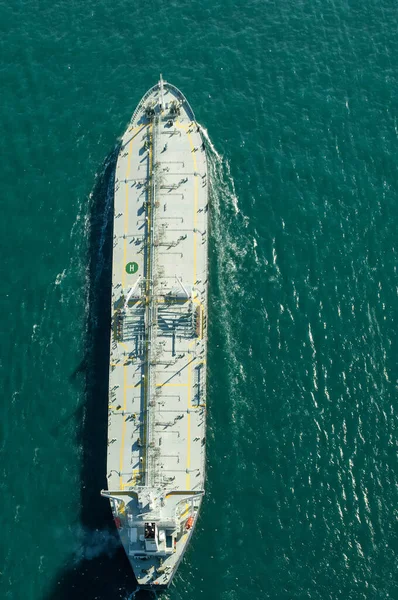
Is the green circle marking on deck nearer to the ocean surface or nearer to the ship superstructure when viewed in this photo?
the ship superstructure

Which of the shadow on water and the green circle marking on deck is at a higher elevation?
the green circle marking on deck

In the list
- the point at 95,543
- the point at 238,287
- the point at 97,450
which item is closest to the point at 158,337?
the point at 238,287

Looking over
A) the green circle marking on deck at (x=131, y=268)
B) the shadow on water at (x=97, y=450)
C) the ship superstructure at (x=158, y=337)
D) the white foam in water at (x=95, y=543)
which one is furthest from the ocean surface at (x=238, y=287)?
the green circle marking on deck at (x=131, y=268)

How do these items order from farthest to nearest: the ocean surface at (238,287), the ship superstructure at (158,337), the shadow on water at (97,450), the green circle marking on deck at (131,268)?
the green circle marking on deck at (131,268) → the ocean surface at (238,287) → the shadow on water at (97,450) → the ship superstructure at (158,337)

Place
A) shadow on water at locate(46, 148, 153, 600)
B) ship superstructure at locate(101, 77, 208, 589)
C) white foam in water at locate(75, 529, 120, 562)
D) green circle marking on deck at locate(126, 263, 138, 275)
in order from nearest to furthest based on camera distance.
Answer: ship superstructure at locate(101, 77, 208, 589) < shadow on water at locate(46, 148, 153, 600) < white foam in water at locate(75, 529, 120, 562) < green circle marking on deck at locate(126, 263, 138, 275)

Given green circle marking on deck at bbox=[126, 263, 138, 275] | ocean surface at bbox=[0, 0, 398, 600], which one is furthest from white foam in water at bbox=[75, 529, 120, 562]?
green circle marking on deck at bbox=[126, 263, 138, 275]

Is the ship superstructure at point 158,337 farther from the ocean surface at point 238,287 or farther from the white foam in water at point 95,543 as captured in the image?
the ocean surface at point 238,287

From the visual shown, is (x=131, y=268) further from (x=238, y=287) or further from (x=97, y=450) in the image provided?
(x=97, y=450)
